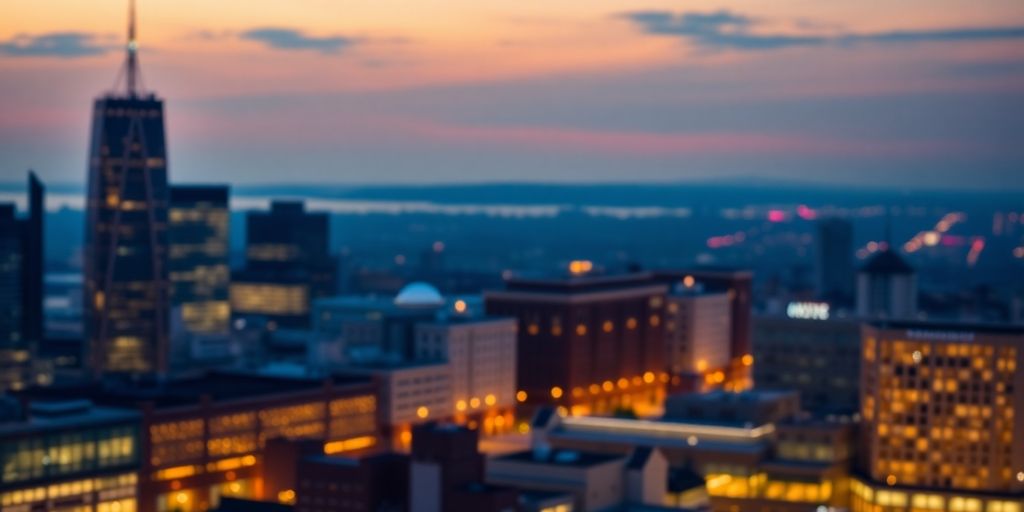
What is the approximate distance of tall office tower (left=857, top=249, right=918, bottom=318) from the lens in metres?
125

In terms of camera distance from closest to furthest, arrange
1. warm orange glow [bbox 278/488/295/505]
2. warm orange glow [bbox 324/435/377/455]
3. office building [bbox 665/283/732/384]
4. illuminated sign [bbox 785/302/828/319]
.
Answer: warm orange glow [bbox 278/488/295/505] → warm orange glow [bbox 324/435/377/455] → illuminated sign [bbox 785/302/828/319] → office building [bbox 665/283/732/384]

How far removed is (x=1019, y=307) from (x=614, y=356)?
52.8m

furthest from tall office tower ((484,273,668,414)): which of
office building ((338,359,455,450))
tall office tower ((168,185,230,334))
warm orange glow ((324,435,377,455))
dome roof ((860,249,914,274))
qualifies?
tall office tower ((168,185,230,334))

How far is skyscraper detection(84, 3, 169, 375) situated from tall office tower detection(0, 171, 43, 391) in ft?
12.3

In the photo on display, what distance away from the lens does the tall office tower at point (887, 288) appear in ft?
412

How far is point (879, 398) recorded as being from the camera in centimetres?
8050

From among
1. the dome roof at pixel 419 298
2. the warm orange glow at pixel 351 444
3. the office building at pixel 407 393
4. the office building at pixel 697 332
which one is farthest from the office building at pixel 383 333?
the office building at pixel 697 332

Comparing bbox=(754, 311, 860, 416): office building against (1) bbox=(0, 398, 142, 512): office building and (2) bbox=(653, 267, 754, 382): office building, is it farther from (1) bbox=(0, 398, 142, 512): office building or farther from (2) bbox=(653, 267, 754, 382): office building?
(1) bbox=(0, 398, 142, 512): office building

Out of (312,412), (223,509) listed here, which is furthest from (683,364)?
(223,509)

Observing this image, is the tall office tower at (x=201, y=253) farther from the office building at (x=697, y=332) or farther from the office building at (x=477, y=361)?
the office building at (x=477, y=361)

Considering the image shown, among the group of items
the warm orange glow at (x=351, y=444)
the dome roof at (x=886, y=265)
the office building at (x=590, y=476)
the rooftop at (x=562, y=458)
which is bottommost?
the warm orange glow at (x=351, y=444)

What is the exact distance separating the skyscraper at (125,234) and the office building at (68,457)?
5878cm

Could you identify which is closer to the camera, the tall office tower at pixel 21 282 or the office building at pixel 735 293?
the office building at pixel 735 293

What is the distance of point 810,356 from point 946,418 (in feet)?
95.4
